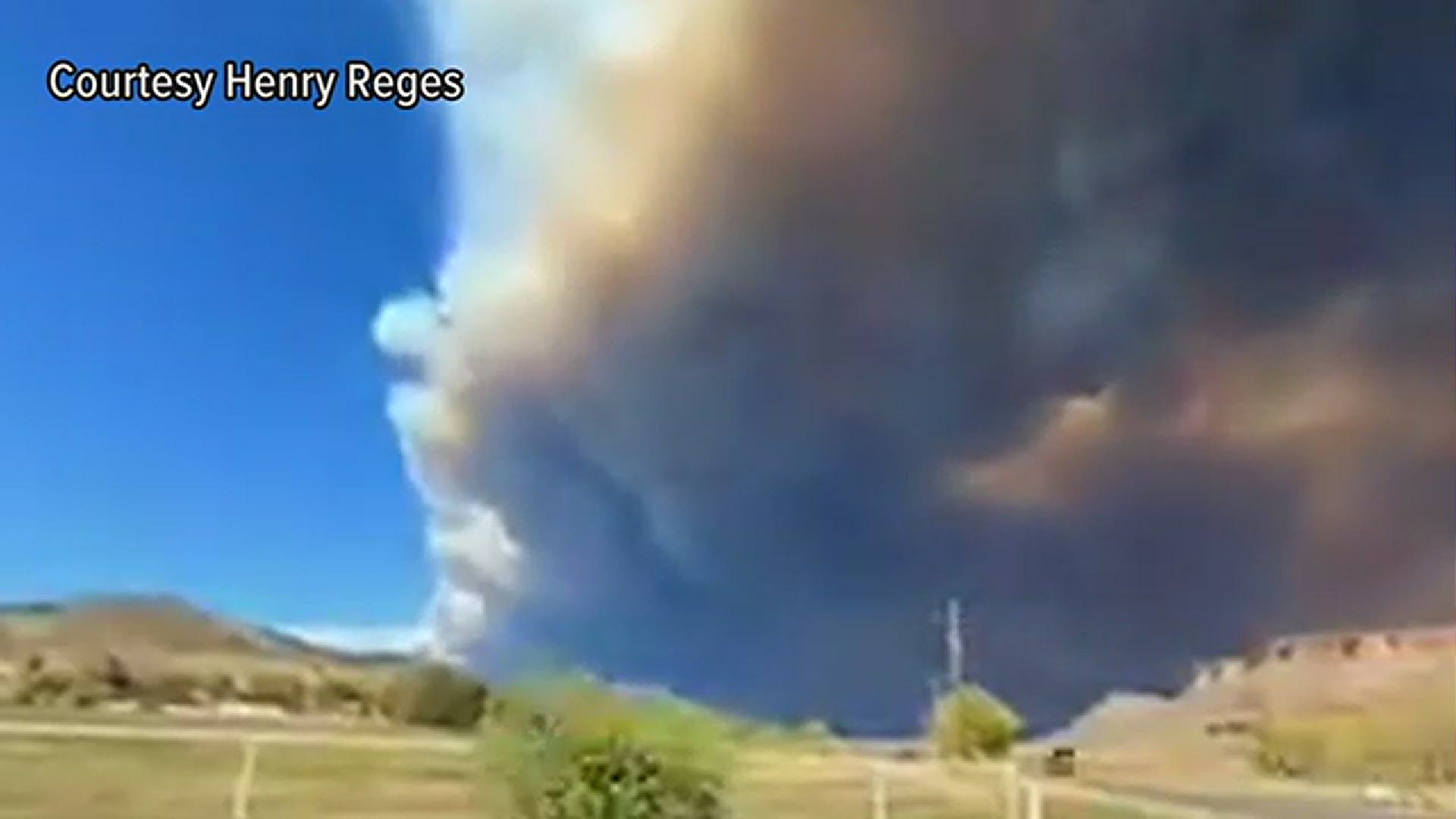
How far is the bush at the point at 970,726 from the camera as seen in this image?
Answer: 5.55m

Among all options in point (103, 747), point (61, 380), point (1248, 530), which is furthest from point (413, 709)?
point (1248, 530)

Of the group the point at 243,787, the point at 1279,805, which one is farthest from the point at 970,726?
the point at 243,787

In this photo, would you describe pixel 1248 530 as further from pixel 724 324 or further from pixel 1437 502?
pixel 724 324

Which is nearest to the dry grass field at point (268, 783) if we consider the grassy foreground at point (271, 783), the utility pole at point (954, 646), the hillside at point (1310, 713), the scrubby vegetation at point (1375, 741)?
the grassy foreground at point (271, 783)

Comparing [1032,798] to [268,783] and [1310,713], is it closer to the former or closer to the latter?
[1310,713]

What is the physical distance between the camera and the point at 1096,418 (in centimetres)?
570

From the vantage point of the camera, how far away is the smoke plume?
5.48 metres

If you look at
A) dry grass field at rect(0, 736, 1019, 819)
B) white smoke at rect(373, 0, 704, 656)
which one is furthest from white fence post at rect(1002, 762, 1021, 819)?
A: white smoke at rect(373, 0, 704, 656)

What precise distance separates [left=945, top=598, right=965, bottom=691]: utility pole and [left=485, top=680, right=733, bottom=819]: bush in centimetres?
72

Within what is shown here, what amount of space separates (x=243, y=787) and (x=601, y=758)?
0.82 meters

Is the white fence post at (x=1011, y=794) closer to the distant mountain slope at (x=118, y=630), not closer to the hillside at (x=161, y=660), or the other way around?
the hillside at (x=161, y=660)

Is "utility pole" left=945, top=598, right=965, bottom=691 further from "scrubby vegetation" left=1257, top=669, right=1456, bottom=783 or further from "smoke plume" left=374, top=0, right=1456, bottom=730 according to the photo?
"scrubby vegetation" left=1257, top=669, right=1456, bottom=783

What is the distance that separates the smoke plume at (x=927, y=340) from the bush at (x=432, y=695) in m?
0.08

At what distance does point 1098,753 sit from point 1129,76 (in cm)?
161
